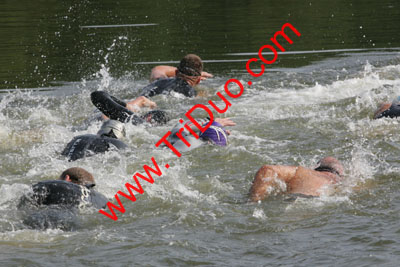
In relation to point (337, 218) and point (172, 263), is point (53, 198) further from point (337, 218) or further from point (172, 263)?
point (337, 218)

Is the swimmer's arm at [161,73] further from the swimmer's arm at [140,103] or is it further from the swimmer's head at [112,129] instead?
the swimmer's head at [112,129]

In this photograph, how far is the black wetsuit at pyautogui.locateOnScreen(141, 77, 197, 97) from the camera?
471 inches

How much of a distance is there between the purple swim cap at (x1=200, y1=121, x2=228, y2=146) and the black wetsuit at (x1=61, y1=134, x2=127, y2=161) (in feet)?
3.50

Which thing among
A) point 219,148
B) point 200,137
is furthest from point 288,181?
point 200,137

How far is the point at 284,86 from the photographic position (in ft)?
42.3

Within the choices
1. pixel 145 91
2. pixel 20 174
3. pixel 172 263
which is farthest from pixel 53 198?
pixel 145 91

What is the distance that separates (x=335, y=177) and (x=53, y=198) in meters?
2.79

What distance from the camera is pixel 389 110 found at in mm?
9797

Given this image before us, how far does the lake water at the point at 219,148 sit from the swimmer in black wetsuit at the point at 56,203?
0.10m

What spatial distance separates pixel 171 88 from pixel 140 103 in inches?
40.7

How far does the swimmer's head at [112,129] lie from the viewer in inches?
348

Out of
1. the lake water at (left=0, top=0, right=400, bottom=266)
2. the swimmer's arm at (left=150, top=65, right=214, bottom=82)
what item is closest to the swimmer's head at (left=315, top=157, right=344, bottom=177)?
the lake water at (left=0, top=0, right=400, bottom=266)

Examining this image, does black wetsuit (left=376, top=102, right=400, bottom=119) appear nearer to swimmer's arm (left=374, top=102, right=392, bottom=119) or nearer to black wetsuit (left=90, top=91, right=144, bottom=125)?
swimmer's arm (left=374, top=102, right=392, bottom=119)

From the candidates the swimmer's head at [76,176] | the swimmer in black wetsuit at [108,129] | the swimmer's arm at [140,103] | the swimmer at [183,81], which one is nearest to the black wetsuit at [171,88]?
the swimmer at [183,81]
